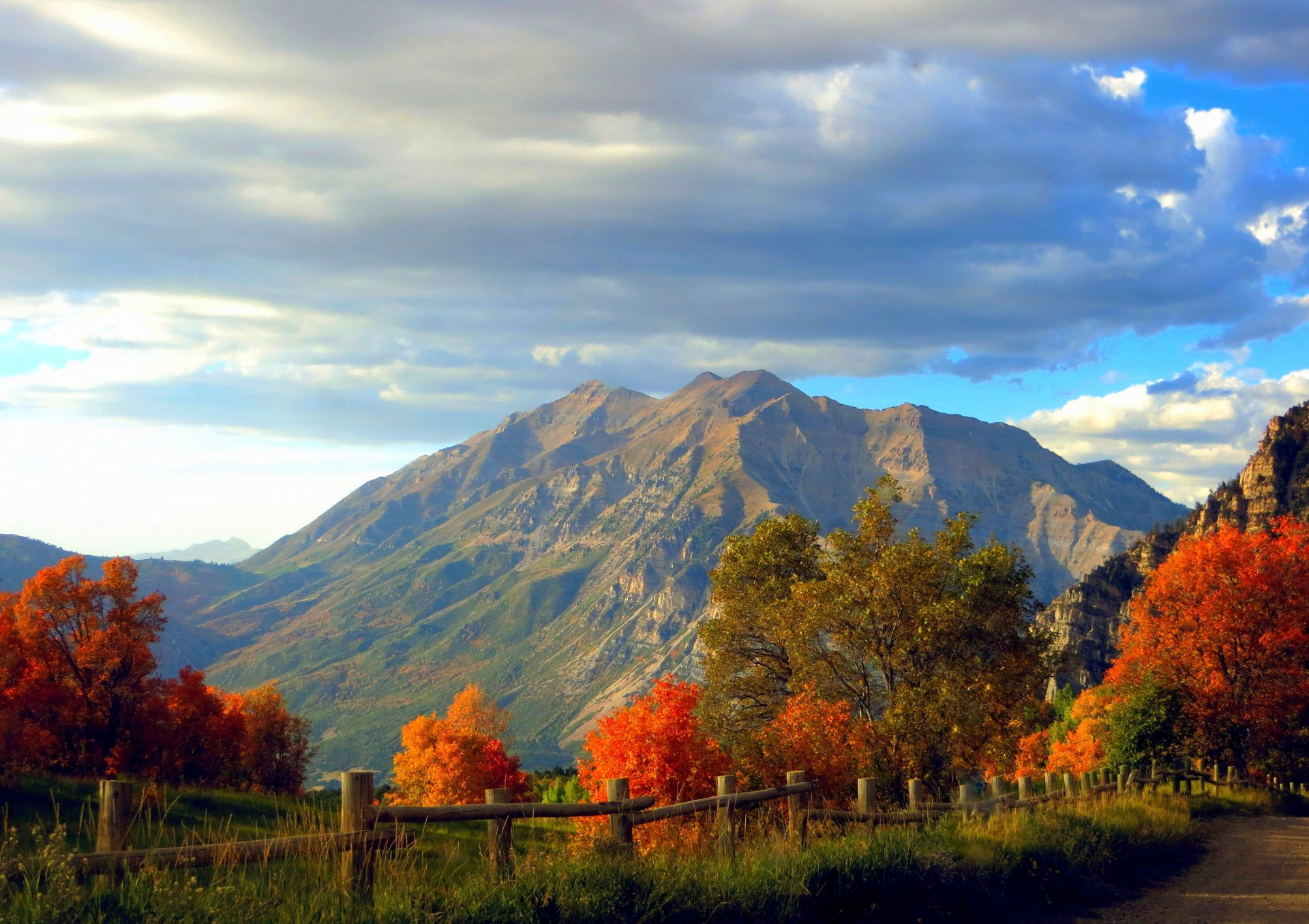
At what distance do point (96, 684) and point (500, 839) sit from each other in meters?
49.5

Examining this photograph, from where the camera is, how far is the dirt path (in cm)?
1363

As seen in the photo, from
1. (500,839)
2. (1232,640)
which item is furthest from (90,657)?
(1232,640)

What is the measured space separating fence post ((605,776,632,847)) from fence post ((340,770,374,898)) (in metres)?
2.96

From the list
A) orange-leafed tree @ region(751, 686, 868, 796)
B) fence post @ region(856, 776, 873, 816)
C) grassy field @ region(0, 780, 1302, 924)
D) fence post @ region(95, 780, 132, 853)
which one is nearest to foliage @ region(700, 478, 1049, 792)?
orange-leafed tree @ region(751, 686, 868, 796)

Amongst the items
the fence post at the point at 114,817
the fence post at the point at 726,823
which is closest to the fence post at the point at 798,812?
the fence post at the point at 726,823

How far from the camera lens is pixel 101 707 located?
51.1 m

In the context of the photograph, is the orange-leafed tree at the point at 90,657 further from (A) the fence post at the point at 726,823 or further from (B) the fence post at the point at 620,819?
A: (B) the fence post at the point at 620,819

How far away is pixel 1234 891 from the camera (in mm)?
15742

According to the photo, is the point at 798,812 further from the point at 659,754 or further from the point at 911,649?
the point at 911,649

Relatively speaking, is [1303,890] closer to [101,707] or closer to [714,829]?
[714,829]

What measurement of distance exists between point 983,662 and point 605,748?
1307cm

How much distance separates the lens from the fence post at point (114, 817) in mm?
8805

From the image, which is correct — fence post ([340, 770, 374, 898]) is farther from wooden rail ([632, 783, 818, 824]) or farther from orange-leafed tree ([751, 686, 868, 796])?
orange-leafed tree ([751, 686, 868, 796])

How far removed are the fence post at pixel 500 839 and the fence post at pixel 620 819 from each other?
4.42 feet
